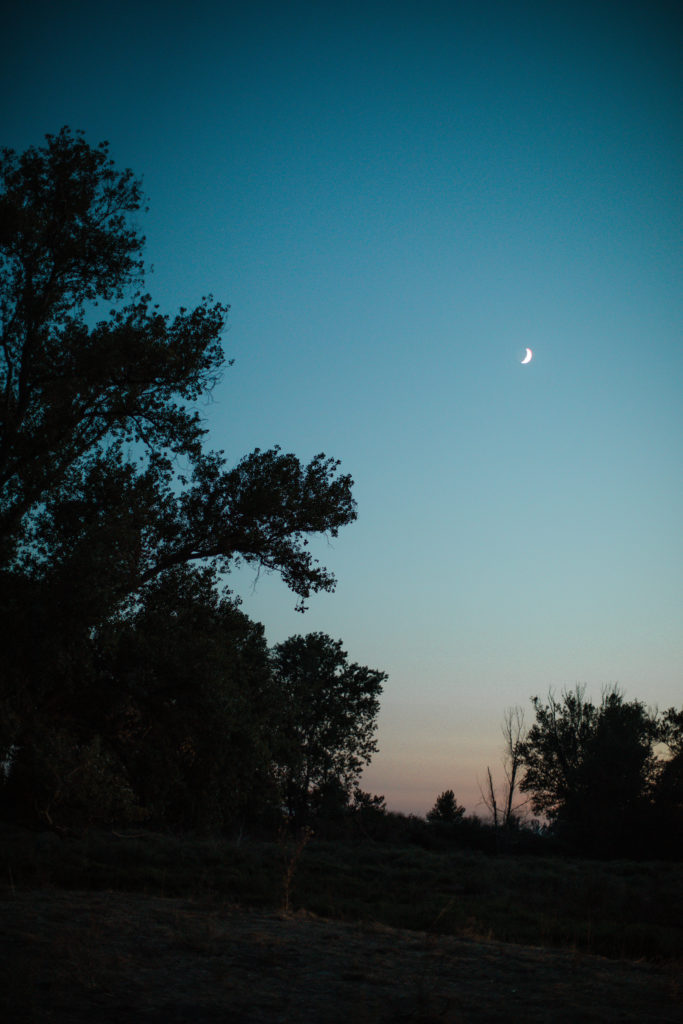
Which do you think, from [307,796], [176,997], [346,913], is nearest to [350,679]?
[307,796]

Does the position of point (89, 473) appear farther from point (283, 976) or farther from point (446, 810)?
point (446, 810)

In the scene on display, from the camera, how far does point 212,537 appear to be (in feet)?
46.4

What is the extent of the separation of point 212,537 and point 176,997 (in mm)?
8639

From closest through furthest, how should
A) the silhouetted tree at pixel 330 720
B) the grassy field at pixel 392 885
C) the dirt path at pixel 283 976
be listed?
the dirt path at pixel 283 976
the grassy field at pixel 392 885
the silhouetted tree at pixel 330 720

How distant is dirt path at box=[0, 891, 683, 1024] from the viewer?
6324mm

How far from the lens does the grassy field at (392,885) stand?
50.3 ft

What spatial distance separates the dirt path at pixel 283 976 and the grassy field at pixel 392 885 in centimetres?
200

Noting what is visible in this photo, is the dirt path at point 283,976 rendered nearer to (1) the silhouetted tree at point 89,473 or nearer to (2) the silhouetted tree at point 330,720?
(1) the silhouetted tree at point 89,473

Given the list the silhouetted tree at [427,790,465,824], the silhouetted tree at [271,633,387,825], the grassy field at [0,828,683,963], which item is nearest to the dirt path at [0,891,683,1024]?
the grassy field at [0,828,683,963]

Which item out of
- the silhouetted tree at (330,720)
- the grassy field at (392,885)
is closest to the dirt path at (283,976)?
the grassy field at (392,885)

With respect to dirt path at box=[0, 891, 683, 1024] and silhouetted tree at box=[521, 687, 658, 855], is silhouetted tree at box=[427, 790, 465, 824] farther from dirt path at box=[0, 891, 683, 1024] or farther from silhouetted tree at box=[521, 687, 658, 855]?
dirt path at box=[0, 891, 683, 1024]

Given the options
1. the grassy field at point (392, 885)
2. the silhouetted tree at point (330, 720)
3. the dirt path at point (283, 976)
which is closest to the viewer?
the dirt path at point (283, 976)

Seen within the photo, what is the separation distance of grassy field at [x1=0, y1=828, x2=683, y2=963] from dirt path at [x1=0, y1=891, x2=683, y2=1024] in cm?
200

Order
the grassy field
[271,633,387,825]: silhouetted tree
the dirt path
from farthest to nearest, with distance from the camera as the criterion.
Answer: [271,633,387,825]: silhouetted tree
the grassy field
the dirt path
